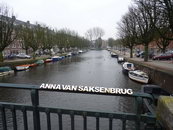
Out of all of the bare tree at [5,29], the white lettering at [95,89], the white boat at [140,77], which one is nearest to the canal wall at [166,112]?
the white lettering at [95,89]

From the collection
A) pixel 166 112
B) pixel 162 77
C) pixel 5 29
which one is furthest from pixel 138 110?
pixel 5 29

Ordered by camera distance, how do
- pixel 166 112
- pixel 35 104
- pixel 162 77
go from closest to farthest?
pixel 166 112 < pixel 35 104 < pixel 162 77

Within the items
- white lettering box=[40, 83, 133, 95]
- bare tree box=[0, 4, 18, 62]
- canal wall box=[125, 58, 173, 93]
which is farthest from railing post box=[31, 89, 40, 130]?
bare tree box=[0, 4, 18, 62]

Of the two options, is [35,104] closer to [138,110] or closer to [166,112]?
[138,110]

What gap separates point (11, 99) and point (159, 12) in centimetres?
1918

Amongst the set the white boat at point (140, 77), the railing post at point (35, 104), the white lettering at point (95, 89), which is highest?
the white lettering at point (95, 89)

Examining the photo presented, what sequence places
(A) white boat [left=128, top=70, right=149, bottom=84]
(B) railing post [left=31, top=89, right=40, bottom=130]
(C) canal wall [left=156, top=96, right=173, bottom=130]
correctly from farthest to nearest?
(A) white boat [left=128, top=70, right=149, bottom=84] < (B) railing post [left=31, top=89, right=40, bottom=130] < (C) canal wall [left=156, top=96, right=173, bottom=130]

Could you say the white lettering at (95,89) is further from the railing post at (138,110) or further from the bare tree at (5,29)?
the bare tree at (5,29)

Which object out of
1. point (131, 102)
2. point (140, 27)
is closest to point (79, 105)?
point (131, 102)

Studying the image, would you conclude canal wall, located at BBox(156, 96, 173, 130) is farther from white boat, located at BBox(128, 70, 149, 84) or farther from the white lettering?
white boat, located at BBox(128, 70, 149, 84)

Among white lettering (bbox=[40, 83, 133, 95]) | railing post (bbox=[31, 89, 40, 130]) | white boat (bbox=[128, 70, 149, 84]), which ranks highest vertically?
white lettering (bbox=[40, 83, 133, 95])

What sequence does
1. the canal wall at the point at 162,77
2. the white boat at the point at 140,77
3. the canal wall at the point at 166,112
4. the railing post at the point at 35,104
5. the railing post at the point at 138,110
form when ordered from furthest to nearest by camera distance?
1. the white boat at the point at 140,77
2. the canal wall at the point at 162,77
3. the railing post at the point at 35,104
4. the railing post at the point at 138,110
5. the canal wall at the point at 166,112

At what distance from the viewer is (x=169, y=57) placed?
119 feet

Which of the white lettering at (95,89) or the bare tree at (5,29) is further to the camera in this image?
the bare tree at (5,29)
